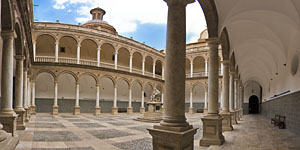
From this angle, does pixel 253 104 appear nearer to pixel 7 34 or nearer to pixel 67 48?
pixel 67 48

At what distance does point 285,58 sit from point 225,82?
14.7 ft

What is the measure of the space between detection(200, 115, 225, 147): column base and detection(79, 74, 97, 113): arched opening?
2028 cm

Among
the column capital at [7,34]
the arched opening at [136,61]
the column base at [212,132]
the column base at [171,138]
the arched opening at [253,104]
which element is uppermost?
the arched opening at [136,61]

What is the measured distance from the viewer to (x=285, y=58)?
12.2 m

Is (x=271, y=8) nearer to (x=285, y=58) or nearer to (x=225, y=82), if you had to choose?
(x=225, y=82)

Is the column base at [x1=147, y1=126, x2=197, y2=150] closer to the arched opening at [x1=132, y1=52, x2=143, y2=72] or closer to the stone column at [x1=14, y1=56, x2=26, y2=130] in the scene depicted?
the stone column at [x1=14, y1=56, x2=26, y2=130]

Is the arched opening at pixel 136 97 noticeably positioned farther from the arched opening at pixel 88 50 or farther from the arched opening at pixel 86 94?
the arched opening at pixel 88 50

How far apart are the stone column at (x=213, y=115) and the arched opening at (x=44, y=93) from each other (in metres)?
20.2

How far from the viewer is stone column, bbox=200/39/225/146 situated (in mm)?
7184

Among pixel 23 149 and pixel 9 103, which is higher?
pixel 9 103

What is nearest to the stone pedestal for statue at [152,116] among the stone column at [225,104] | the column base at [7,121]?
the stone column at [225,104]

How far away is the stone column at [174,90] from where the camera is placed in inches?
160

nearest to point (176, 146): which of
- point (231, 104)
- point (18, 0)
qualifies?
point (18, 0)

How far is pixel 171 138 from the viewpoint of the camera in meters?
3.97
